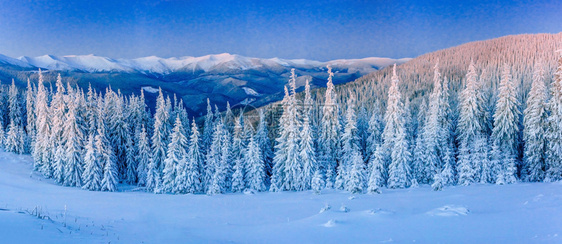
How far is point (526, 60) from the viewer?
5335 inches

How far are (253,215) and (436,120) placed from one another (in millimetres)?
25501

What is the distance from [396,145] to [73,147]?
3734 centimetres

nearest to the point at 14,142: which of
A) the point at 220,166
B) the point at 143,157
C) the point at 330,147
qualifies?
the point at 143,157

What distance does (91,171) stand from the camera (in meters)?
37.4

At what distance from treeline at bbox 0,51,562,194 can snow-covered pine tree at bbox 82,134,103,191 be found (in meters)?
0.12

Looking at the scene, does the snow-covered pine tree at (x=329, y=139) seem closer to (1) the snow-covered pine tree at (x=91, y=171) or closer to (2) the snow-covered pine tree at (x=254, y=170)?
(2) the snow-covered pine tree at (x=254, y=170)

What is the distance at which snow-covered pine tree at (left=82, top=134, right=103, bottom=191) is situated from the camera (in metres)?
37.0

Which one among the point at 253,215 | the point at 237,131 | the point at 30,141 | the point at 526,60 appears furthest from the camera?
the point at 526,60

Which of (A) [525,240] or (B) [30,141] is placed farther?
(B) [30,141]

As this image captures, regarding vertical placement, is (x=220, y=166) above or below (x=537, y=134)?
below

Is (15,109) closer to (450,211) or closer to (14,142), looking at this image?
(14,142)

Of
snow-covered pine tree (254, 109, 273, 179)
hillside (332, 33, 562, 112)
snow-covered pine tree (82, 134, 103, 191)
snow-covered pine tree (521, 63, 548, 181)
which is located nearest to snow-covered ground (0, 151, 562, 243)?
snow-covered pine tree (82, 134, 103, 191)

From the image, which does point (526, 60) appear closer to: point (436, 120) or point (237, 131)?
point (436, 120)

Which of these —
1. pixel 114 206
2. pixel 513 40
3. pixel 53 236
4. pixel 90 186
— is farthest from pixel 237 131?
pixel 513 40
